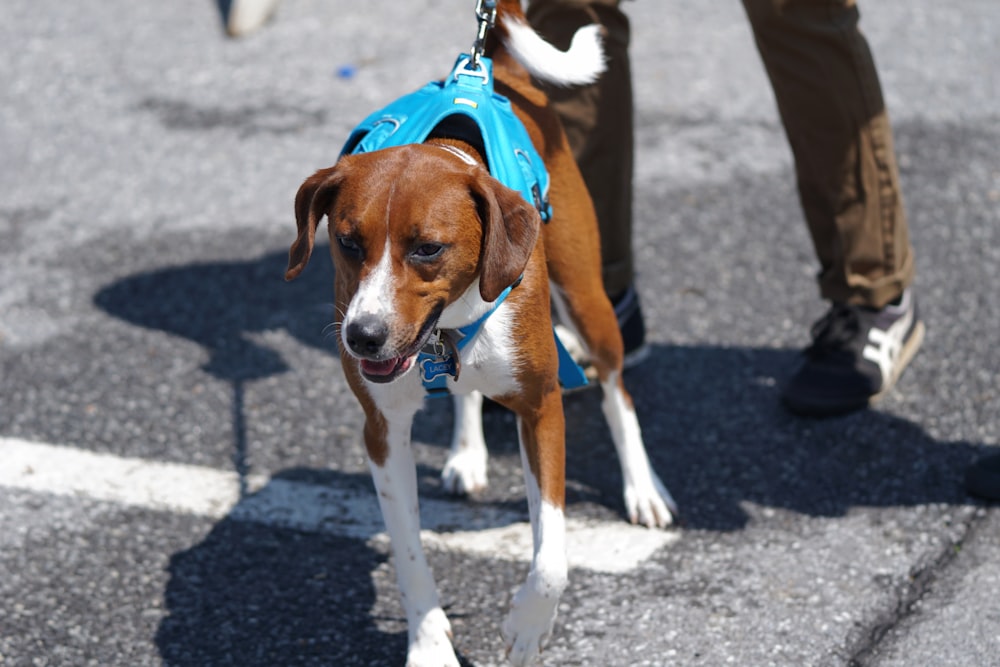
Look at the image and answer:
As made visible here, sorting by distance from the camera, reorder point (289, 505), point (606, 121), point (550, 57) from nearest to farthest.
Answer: point (550, 57) → point (289, 505) → point (606, 121)

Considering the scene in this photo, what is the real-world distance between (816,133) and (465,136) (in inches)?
58.5

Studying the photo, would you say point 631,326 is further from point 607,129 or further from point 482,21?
point 482,21

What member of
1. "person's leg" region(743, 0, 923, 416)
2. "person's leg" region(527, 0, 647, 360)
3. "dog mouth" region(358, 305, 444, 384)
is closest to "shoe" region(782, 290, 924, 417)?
"person's leg" region(743, 0, 923, 416)

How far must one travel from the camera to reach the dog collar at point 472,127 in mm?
2822

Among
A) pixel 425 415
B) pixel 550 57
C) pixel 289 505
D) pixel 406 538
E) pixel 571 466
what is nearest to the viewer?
pixel 406 538

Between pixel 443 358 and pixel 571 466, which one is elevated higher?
pixel 443 358

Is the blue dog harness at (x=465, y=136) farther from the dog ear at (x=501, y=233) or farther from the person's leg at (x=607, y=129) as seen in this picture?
the person's leg at (x=607, y=129)

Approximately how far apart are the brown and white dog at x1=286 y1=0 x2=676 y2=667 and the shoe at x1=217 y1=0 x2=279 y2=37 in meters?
4.41

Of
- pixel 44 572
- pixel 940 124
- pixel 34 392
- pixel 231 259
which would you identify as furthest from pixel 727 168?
pixel 44 572

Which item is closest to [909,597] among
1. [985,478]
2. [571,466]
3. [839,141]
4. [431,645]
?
[985,478]

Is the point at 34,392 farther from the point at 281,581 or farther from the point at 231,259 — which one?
the point at 281,581

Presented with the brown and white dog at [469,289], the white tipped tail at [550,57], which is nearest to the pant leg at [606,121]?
the brown and white dog at [469,289]

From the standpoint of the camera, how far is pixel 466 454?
3770mm

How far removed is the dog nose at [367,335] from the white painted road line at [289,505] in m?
1.20
